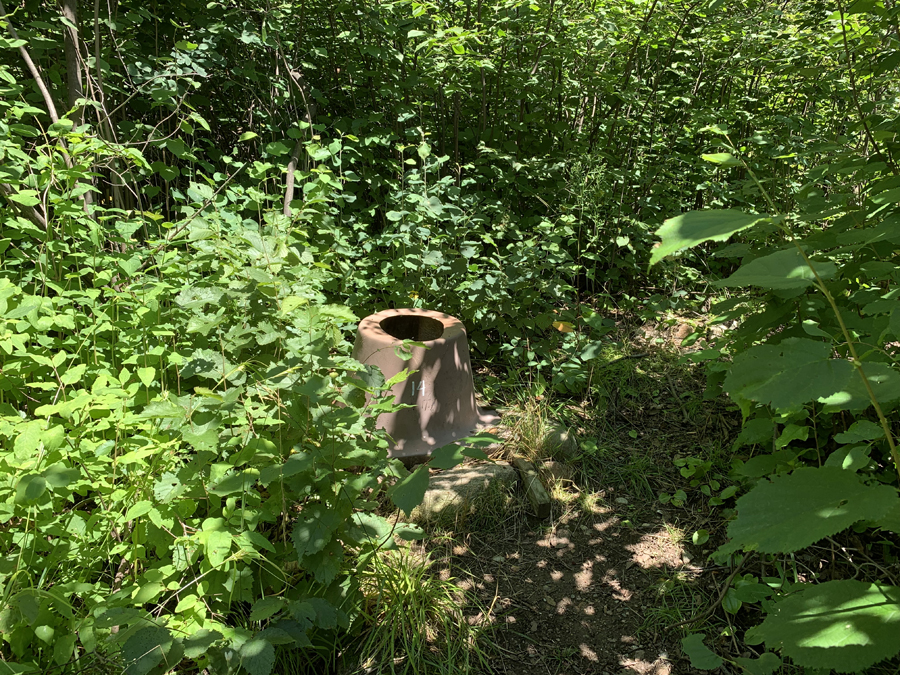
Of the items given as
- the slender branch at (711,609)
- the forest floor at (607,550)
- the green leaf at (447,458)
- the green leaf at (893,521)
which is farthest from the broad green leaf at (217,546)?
the slender branch at (711,609)

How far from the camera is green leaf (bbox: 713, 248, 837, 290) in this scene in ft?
2.33

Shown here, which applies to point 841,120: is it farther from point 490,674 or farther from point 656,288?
point 490,674

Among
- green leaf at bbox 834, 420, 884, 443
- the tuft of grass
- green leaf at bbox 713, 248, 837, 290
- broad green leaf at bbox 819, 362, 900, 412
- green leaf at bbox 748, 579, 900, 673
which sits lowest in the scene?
the tuft of grass

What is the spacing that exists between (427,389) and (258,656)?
1.73 meters

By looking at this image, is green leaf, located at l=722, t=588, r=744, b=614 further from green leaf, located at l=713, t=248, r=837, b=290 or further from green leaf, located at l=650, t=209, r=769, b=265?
green leaf, located at l=650, t=209, r=769, b=265

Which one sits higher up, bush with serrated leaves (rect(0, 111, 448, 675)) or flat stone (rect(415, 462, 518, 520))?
bush with serrated leaves (rect(0, 111, 448, 675))

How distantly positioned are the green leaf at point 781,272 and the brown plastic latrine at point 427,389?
7.44 ft

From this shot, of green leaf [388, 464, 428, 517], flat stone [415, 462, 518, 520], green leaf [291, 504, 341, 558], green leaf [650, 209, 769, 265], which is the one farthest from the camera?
flat stone [415, 462, 518, 520]

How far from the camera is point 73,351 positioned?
8.28ft

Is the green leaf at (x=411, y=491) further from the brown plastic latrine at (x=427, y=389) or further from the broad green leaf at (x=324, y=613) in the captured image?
the brown plastic latrine at (x=427, y=389)

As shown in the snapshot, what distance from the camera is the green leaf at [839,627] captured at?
2.28 feet

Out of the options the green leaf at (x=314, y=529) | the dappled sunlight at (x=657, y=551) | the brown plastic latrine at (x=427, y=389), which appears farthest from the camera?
the brown plastic latrine at (x=427, y=389)

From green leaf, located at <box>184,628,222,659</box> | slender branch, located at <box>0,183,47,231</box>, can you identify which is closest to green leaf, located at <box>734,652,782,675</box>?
green leaf, located at <box>184,628,222,659</box>

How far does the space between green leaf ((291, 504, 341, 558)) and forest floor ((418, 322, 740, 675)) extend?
75cm
